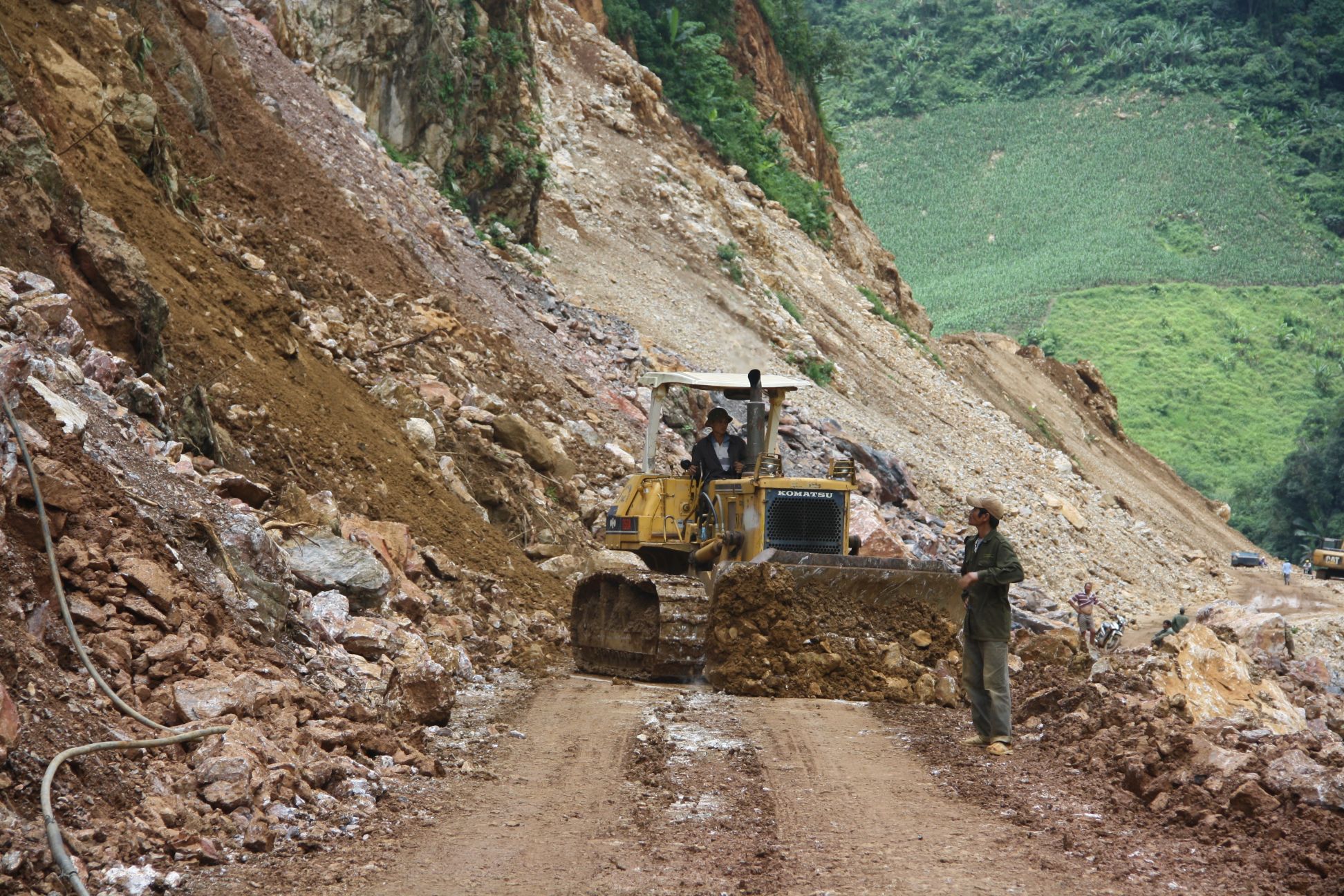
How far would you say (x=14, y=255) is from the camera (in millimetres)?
10438

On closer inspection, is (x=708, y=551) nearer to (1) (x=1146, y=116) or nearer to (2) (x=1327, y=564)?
(2) (x=1327, y=564)

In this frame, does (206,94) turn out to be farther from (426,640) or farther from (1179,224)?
(1179,224)

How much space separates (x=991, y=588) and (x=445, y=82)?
19709 millimetres

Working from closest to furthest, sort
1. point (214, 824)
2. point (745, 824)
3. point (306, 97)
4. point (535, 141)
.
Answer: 1. point (214, 824)
2. point (745, 824)
3. point (306, 97)
4. point (535, 141)

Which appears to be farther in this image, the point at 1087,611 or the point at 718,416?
the point at 1087,611

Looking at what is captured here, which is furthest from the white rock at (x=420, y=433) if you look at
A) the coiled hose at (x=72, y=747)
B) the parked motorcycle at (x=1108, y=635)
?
the parked motorcycle at (x=1108, y=635)

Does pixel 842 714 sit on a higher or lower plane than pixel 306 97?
lower

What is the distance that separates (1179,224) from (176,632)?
11971cm

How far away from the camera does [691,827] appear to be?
6.72 m

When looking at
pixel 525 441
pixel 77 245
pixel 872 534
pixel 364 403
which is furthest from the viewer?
pixel 872 534

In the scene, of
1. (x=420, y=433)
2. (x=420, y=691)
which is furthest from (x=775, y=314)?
(x=420, y=691)

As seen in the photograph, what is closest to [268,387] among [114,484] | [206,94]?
[114,484]

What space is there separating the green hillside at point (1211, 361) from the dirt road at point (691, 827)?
7841cm

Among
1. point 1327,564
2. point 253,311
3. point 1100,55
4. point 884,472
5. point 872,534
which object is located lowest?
point 1327,564
